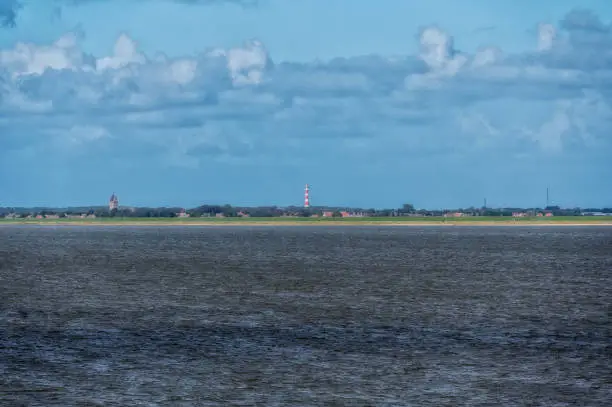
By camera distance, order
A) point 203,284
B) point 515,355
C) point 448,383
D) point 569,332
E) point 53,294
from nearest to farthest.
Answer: point 448,383 < point 515,355 < point 569,332 < point 53,294 < point 203,284

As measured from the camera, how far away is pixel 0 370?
99.3 ft

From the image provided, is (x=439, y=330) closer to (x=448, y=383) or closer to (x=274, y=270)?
(x=448, y=383)

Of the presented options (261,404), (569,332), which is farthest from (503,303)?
(261,404)

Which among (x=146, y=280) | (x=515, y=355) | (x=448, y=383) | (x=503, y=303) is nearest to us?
(x=448, y=383)

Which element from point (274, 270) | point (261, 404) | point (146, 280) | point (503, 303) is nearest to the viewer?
point (261, 404)

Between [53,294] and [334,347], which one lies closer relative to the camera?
[334,347]

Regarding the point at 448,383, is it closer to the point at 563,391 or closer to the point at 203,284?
the point at 563,391

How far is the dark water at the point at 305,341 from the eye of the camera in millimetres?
27328

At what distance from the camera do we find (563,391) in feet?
90.1

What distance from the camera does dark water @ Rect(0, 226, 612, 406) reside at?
27.3m

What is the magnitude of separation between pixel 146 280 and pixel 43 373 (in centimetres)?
4215

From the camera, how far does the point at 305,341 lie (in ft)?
121

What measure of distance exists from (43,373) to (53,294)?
2990 cm

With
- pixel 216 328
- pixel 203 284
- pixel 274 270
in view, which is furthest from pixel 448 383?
pixel 274 270
